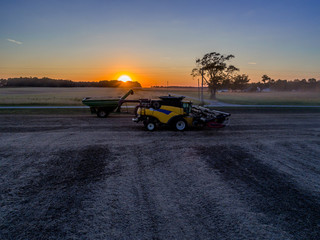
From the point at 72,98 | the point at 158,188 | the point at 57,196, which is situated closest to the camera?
the point at 57,196

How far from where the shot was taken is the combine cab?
1173 centimetres

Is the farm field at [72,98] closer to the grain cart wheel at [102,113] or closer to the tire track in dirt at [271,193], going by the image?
the grain cart wheel at [102,113]

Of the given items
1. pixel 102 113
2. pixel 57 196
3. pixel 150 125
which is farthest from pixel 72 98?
pixel 57 196

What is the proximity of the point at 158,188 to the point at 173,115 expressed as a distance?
6.60 meters

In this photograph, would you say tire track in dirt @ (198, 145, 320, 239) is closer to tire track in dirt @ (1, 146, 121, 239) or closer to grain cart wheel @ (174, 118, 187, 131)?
tire track in dirt @ (1, 146, 121, 239)

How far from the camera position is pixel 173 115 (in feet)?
38.8

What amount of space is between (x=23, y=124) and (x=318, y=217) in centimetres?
1606

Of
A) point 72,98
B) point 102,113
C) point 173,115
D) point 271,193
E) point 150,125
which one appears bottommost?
point 271,193

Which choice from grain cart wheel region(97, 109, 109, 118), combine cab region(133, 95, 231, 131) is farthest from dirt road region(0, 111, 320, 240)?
grain cart wheel region(97, 109, 109, 118)

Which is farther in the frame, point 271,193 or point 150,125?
point 150,125

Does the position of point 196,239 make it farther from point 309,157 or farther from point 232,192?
point 309,157

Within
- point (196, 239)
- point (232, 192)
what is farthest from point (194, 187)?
point (196, 239)

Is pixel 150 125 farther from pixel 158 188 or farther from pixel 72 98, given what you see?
pixel 72 98

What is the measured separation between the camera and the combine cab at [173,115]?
11734mm
